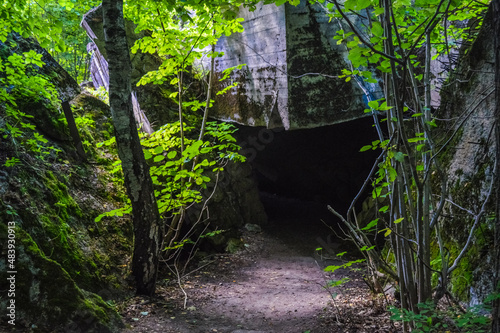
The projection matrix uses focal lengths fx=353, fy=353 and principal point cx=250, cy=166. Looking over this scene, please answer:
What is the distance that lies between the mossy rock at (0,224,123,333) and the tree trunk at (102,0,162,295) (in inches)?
38.3

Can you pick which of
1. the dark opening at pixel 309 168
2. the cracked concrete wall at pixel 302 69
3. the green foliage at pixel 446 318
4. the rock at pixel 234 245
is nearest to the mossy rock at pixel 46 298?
the green foliage at pixel 446 318

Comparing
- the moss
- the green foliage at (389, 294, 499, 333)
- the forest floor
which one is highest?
the moss

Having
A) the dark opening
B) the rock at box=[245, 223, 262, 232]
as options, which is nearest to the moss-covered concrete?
the rock at box=[245, 223, 262, 232]

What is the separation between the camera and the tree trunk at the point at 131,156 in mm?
3762

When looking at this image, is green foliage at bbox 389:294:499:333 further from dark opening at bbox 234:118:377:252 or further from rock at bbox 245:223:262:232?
dark opening at bbox 234:118:377:252

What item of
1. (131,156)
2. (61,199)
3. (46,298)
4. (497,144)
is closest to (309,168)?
→ (131,156)

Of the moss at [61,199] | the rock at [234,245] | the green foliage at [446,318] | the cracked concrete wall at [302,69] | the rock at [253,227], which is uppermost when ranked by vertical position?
the cracked concrete wall at [302,69]

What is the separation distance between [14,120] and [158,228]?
2252 millimetres

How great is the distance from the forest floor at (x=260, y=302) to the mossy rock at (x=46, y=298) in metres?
0.48

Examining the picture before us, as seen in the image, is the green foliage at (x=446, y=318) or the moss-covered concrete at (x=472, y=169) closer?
the green foliage at (x=446, y=318)

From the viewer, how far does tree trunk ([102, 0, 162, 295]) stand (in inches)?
148

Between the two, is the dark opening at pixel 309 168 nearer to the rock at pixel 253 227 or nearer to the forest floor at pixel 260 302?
the rock at pixel 253 227

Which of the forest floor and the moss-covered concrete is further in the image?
the forest floor

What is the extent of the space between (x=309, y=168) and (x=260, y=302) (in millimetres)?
→ 8047
